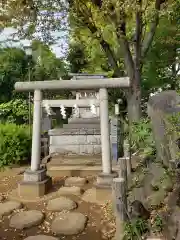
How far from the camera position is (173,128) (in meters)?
4.13

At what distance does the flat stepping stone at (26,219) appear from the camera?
484 cm

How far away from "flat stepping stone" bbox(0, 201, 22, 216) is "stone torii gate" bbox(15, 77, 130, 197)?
0.47m

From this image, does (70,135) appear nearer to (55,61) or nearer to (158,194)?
(158,194)

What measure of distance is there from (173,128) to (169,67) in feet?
44.9

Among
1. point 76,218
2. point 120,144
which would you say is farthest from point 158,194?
point 120,144

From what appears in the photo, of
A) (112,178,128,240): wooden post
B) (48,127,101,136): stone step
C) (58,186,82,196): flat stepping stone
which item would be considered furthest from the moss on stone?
(48,127,101,136): stone step

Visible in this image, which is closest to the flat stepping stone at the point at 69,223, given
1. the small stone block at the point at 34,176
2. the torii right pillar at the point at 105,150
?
the torii right pillar at the point at 105,150

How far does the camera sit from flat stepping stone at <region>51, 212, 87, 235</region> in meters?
4.59

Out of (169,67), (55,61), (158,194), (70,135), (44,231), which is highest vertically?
(55,61)

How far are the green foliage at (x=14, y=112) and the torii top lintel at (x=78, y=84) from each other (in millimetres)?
10048

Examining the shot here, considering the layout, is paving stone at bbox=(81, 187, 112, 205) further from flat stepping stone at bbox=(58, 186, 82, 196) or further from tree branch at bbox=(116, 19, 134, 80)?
tree branch at bbox=(116, 19, 134, 80)

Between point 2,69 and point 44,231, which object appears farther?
point 2,69

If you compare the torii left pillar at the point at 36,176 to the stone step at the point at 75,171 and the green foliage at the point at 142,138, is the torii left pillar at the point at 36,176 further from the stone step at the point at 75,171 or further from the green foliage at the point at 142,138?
the green foliage at the point at 142,138

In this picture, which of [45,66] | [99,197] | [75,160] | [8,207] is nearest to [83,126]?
[75,160]
